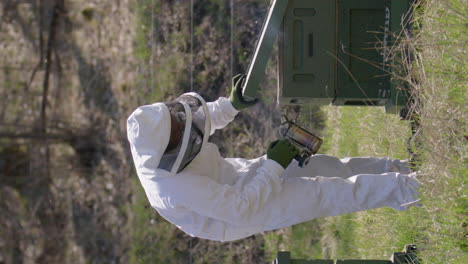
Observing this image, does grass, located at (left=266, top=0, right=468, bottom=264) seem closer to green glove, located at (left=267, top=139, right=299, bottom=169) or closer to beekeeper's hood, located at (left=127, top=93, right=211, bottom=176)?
green glove, located at (left=267, top=139, right=299, bottom=169)

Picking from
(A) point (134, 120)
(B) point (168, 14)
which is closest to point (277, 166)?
(A) point (134, 120)

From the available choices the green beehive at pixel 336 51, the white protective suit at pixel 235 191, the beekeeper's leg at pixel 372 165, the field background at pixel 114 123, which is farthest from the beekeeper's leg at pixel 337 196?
the field background at pixel 114 123

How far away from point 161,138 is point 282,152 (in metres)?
0.72

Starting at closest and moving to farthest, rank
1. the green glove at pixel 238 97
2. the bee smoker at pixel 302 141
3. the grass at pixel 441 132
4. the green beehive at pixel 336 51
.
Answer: the grass at pixel 441 132, the bee smoker at pixel 302 141, the green beehive at pixel 336 51, the green glove at pixel 238 97

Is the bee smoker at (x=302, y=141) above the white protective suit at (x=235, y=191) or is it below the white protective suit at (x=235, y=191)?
above

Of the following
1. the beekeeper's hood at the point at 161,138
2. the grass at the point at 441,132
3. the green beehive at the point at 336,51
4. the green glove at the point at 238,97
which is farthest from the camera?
the green glove at the point at 238,97

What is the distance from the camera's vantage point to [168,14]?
255 inches

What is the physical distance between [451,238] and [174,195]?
153 cm

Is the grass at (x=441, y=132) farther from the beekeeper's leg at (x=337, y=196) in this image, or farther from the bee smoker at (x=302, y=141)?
the bee smoker at (x=302, y=141)

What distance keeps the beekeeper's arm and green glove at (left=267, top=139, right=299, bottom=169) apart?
52cm

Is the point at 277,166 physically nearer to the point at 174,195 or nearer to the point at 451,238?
the point at 174,195

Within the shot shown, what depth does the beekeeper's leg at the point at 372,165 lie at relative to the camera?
345cm

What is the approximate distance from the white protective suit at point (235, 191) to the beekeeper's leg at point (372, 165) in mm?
338

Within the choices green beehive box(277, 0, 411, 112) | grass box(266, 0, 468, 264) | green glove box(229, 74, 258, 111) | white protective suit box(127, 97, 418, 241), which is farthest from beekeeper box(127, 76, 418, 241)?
green beehive box(277, 0, 411, 112)
